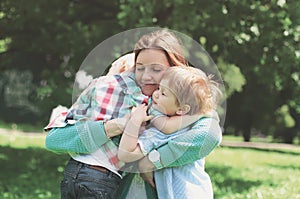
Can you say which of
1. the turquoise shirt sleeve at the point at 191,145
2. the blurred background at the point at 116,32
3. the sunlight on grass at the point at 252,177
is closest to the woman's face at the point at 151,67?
the turquoise shirt sleeve at the point at 191,145

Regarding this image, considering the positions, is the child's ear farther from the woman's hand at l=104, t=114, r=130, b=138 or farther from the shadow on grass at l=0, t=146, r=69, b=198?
the shadow on grass at l=0, t=146, r=69, b=198

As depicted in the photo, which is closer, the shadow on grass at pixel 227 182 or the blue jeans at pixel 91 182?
the blue jeans at pixel 91 182

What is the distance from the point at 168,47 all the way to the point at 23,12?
752cm

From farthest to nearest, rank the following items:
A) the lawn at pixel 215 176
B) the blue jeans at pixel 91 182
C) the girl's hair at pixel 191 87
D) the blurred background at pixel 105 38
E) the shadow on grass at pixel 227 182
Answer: the shadow on grass at pixel 227 182, the blurred background at pixel 105 38, the lawn at pixel 215 176, the blue jeans at pixel 91 182, the girl's hair at pixel 191 87

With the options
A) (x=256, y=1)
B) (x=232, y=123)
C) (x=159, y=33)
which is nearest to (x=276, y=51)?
(x=256, y=1)

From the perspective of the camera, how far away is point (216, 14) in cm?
884

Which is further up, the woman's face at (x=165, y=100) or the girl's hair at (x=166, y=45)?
the girl's hair at (x=166, y=45)

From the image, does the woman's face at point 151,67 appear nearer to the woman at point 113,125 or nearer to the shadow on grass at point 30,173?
the woman at point 113,125

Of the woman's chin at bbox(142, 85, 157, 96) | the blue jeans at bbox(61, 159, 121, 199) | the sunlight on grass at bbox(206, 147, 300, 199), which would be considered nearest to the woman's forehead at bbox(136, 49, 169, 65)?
the woman's chin at bbox(142, 85, 157, 96)

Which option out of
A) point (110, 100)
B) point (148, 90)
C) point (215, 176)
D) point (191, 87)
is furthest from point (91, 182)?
point (215, 176)

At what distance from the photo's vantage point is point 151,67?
291 cm

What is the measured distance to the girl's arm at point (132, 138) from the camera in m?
2.86

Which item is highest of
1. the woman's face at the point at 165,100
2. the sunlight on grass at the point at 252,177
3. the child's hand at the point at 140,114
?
the woman's face at the point at 165,100

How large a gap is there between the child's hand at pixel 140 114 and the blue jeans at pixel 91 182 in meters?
0.30
